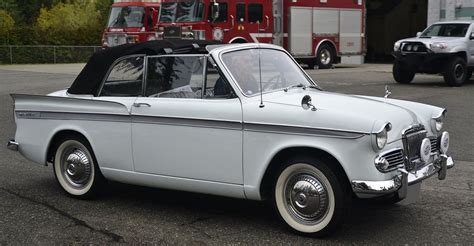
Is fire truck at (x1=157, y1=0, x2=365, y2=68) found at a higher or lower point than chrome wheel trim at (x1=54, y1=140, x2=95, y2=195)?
higher

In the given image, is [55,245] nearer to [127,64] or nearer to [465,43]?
[127,64]

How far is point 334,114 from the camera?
4461mm

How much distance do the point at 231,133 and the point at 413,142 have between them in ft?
4.70

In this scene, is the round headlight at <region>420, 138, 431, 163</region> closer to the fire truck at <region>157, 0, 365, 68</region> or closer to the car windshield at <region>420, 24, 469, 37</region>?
the car windshield at <region>420, 24, 469, 37</region>

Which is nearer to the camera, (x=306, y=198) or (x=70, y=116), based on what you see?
(x=306, y=198)

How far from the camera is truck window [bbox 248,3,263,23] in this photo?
2389 centimetres

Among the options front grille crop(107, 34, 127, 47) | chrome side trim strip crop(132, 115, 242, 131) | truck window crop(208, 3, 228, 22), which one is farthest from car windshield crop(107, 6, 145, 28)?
chrome side trim strip crop(132, 115, 242, 131)

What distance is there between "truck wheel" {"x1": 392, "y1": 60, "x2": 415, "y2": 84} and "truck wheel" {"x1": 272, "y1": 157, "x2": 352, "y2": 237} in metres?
14.0

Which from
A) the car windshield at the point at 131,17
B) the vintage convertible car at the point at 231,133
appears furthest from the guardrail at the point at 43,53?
the vintage convertible car at the point at 231,133

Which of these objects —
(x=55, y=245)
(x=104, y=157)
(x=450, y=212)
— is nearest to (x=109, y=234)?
(x=55, y=245)

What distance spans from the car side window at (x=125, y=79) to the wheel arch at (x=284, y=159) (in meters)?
1.51

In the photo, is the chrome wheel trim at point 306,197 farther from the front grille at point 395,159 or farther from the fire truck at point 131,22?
the fire truck at point 131,22

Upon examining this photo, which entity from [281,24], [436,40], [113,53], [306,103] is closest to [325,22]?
[281,24]

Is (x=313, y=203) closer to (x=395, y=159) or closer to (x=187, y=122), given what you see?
(x=395, y=159)
